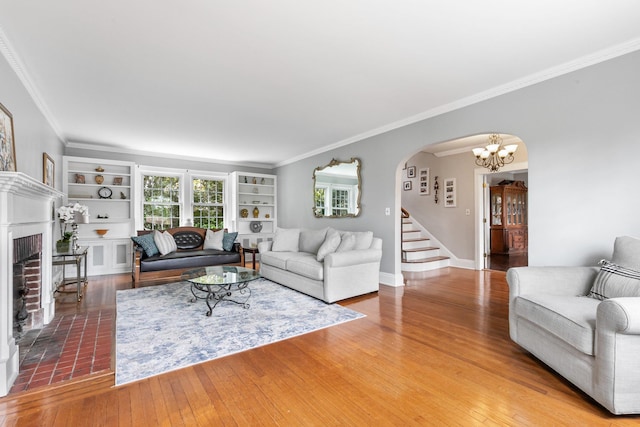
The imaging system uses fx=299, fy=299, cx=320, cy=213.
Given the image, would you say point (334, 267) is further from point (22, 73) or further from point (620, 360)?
point (22, 73)

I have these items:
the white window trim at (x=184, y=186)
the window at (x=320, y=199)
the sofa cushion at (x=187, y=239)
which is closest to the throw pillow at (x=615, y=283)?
the window at (x=320, y=199)

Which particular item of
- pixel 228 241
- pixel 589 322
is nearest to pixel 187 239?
pixel 228 241

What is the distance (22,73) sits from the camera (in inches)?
112

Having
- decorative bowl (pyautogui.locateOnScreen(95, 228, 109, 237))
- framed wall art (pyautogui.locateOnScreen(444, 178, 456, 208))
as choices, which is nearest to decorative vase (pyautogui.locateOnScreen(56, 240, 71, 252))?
decorative bowl (pyautogui.locateOnScreen(95, 228, 109, 237))

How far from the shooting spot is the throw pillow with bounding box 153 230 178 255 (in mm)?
5034

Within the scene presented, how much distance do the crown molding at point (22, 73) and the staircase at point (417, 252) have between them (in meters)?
5.90

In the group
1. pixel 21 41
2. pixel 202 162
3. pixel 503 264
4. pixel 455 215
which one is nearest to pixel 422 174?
pixel 455 215

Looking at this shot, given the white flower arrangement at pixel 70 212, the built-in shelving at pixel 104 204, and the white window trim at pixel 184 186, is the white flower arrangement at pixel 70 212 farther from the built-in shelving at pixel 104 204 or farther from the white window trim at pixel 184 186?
the white window trim at pixel 184 186

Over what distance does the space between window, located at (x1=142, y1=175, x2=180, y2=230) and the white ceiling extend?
2.31m

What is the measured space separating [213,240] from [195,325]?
117 inches

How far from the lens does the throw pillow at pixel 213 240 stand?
18.7 feet

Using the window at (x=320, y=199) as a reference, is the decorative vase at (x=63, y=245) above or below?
below

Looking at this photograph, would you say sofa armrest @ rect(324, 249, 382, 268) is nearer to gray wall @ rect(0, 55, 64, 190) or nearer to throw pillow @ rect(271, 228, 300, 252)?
throw pillow @ rect(271, 228, 300, 252)

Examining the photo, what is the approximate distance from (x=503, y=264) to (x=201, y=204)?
694 centimetres
